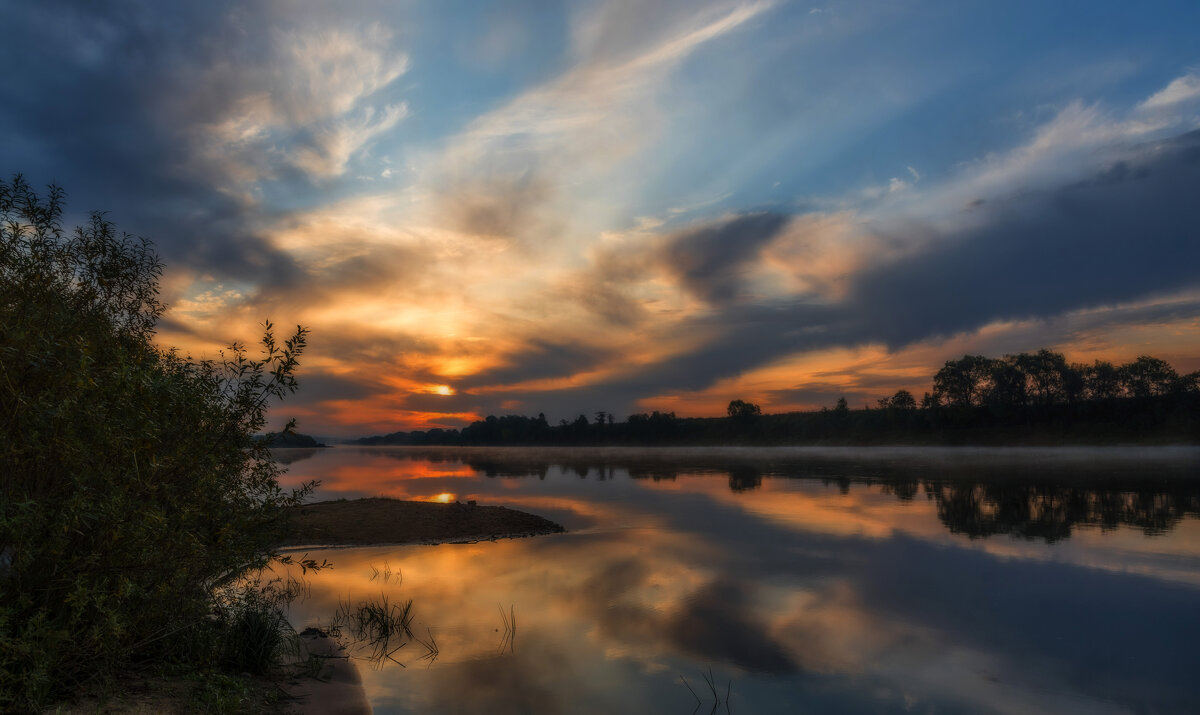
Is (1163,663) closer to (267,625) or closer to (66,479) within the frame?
(267,625)

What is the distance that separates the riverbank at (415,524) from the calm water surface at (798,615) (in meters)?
1.79

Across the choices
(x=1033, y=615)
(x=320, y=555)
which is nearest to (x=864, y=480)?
(x=1033, y=615)

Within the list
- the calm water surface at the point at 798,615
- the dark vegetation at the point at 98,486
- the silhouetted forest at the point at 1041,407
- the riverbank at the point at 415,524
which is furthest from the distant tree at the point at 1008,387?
the dark vegetation at the point at 98,486

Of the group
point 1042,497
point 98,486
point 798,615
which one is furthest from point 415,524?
point 1042,497

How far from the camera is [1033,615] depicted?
15.2m

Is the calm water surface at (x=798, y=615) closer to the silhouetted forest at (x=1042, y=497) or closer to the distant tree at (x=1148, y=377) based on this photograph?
the silhouetted forest at (x=1042, y=497)

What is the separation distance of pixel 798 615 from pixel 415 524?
19699 millimetres

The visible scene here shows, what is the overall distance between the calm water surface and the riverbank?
1.79 metres

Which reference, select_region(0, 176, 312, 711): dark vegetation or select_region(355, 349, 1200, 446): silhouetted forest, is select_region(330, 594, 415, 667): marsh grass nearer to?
select_region(0, 176, 312, 711): dark vegetation

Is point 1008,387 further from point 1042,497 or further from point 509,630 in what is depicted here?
point 509,630

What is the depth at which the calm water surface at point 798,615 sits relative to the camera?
1081 cm

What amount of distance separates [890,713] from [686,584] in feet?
27.8

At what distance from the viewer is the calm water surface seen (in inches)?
426

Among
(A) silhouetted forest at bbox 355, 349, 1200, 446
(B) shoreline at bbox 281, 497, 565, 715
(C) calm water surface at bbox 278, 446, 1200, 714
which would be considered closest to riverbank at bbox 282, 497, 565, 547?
(B) shoreline at bbox 281, 497, 565, 715
